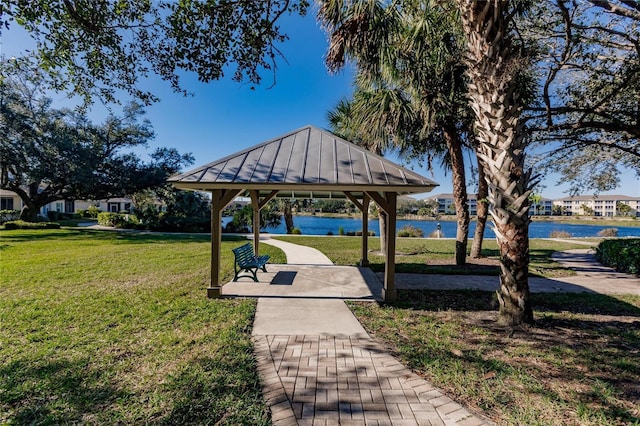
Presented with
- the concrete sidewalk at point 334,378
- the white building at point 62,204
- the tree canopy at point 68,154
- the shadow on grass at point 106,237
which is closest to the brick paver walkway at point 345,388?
the concrete sidewalk at point 334,378

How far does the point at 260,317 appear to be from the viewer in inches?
206

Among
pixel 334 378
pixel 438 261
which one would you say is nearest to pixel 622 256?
pixel 438 261

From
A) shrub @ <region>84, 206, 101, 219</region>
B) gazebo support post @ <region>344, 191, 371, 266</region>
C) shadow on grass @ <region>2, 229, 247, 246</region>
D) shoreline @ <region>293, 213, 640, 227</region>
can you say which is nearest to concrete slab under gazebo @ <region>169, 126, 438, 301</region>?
gazebo support post @ <region>344, 191, 371, 266</region>

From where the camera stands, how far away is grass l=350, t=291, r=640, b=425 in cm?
283

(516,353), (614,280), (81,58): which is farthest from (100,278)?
(614,280)

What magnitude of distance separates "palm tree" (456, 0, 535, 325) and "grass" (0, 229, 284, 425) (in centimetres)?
420

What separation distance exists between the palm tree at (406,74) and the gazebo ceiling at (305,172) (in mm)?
2164

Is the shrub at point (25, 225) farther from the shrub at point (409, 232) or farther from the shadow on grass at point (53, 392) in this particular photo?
the shrub at point (409, 232)

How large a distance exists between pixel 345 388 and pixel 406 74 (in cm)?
846

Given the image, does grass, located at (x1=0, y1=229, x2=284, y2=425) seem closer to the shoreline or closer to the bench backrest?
the bench backrest

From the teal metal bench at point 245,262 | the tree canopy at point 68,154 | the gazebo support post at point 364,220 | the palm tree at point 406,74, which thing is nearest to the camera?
the palm tree at point 406,74

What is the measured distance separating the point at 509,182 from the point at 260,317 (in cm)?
473

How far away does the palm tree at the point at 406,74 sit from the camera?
20.7 feet

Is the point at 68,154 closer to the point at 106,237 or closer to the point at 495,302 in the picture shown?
the point at 106,237
